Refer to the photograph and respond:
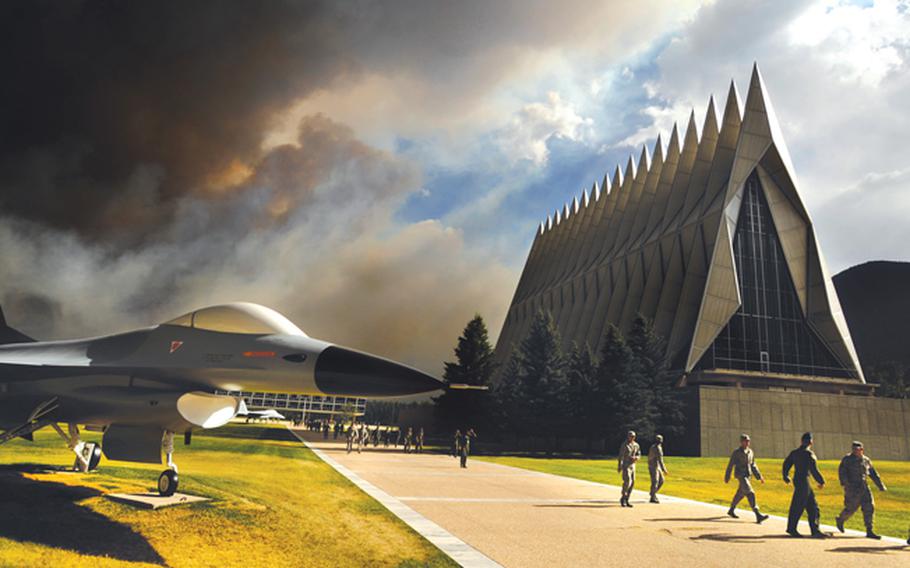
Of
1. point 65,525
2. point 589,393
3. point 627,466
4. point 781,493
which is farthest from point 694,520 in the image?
point 589,393

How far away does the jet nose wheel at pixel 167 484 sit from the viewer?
9.62 metres

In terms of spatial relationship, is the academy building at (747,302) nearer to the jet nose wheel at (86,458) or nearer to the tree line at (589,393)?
the tree line at (589,393)

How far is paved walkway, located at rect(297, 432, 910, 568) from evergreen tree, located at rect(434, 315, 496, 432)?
32.4 meters

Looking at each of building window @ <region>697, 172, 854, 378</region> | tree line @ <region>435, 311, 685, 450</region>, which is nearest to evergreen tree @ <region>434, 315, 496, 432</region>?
tree line @ <region>435, 311, 685, 450</region>

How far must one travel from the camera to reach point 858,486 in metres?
10.9

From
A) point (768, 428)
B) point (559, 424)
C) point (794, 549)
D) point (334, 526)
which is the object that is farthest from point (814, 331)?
point (334, 526)

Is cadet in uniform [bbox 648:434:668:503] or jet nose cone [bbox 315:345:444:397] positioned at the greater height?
jet nose cone [bbox 315:345:444:397]

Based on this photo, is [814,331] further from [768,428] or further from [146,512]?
[146,512]

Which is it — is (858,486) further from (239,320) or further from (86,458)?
(86,458)

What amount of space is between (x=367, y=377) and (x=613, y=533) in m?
5.34

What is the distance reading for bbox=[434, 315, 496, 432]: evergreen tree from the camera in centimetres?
4827

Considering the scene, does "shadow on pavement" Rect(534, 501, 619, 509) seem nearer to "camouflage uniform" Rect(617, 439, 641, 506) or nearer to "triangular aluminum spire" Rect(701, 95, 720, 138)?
"camouflage uniform" Rect(617, 439, 641, 506)

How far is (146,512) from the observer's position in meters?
8.63

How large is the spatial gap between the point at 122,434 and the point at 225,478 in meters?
5.84
